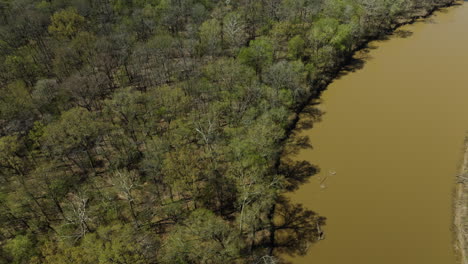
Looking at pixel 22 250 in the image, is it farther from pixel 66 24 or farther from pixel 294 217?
pixel 66 24

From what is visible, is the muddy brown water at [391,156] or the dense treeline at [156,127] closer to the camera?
the dense treeline at [156,127]

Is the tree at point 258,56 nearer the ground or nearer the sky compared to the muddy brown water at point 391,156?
nearer the sky

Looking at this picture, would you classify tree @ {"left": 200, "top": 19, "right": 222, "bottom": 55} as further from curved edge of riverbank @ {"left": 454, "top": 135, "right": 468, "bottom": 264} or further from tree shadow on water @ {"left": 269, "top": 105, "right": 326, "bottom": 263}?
curved edge of riverbank @ {"left": 454, "top": 135, "right": 468, "bottom": 264}

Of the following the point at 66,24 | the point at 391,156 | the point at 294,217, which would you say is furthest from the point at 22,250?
the point at 66,24

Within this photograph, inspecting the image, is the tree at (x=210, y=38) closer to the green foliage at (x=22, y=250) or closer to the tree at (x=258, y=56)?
the tree at (x=258, y=56)

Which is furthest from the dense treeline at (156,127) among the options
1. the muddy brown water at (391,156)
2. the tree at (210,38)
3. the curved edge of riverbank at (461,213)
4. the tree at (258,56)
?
the curved edge of riverbank at (461,213)

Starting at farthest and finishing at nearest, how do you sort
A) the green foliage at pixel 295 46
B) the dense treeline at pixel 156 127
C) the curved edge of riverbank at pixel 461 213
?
the green foliage at pixel 295 46 → the curved edge of riverbank at pixel 461 213 → the dense treeline at pixel 156 127

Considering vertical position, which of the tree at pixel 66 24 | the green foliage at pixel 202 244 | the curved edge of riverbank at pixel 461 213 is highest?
the tree at pixel 66 24

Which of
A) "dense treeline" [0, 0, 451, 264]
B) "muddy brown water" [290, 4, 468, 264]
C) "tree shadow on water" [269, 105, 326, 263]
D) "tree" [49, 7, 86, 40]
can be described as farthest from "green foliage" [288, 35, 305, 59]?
"tree" [49, 7, 86, 40]

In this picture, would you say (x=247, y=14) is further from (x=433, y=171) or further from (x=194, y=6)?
(x=433, y=171)
